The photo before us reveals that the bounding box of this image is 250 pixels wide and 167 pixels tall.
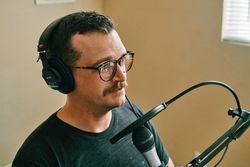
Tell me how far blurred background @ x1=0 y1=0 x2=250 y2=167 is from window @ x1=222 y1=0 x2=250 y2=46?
0.10 ft

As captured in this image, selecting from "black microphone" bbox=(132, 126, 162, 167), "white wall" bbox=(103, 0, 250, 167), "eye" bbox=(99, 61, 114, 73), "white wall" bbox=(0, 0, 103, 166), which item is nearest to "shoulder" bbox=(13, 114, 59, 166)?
"eye" bbox=(99, 61, 114, 73)

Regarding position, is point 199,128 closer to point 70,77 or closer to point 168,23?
point 168,23

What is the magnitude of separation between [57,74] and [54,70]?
1cm

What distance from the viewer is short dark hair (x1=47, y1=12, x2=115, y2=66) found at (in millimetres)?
1102

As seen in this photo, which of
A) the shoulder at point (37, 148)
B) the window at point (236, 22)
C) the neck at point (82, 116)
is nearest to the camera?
the shoulder at point (37, 148)

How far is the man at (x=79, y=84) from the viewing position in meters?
1.08

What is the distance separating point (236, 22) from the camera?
1755 millimetres

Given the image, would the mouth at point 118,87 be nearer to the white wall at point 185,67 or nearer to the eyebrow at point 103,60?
the eyebrow at point 103,60

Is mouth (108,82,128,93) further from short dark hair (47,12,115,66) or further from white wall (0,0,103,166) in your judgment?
white wall (0,0,103,166)

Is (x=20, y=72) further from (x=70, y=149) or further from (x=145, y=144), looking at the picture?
(x=145, y=144)

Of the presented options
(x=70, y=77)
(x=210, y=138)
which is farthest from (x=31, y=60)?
(x=210, y=138)

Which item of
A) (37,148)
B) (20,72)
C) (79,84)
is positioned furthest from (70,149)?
(20,72)

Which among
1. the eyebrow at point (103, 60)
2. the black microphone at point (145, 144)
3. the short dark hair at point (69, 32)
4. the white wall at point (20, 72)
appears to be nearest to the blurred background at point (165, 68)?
the white wall at point (20, 72)

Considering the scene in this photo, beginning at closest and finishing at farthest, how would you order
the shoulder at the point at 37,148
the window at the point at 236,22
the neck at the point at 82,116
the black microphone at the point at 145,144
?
the black microphone at the point at 145,144
the shoulder at the point at 37,148
the neck at the point at 82,116
the window at the point at 236,22
